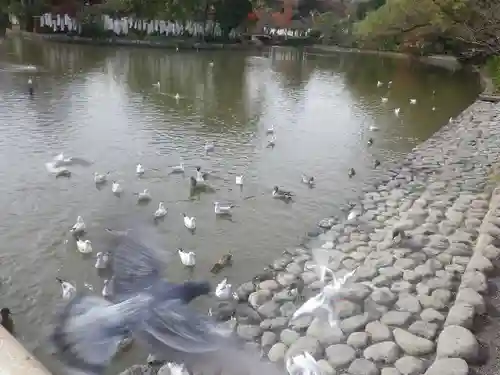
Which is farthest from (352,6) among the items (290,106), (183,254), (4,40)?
(183,254)

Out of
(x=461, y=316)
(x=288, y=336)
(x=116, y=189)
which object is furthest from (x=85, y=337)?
(x=116, y=189)

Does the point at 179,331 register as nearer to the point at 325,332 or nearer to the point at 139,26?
the point at 325,332

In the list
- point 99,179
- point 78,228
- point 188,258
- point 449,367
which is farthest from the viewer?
point 99,179

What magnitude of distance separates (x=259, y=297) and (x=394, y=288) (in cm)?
171

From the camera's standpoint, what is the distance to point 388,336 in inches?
214

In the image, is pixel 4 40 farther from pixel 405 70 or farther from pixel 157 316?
pixel 157 316

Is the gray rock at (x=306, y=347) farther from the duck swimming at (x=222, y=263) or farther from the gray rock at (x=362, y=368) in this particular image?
the duck swimming at (x=222, y=263)

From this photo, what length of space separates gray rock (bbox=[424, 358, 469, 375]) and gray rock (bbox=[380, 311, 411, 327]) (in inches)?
35.3

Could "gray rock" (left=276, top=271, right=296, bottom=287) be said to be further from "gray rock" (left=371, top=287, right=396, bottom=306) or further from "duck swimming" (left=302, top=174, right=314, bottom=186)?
"duck swimming" (left=302, top=174, right=314, bottom=186)

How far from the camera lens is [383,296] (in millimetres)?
6230

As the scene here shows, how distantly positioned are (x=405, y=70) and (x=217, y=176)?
80.6 ft

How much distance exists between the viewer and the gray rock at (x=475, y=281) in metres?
5.84

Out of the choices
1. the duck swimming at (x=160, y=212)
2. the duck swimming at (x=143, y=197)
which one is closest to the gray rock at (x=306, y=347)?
the duck swimming at (x=160, y=212)

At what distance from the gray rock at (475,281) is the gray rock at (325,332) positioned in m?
1.57
